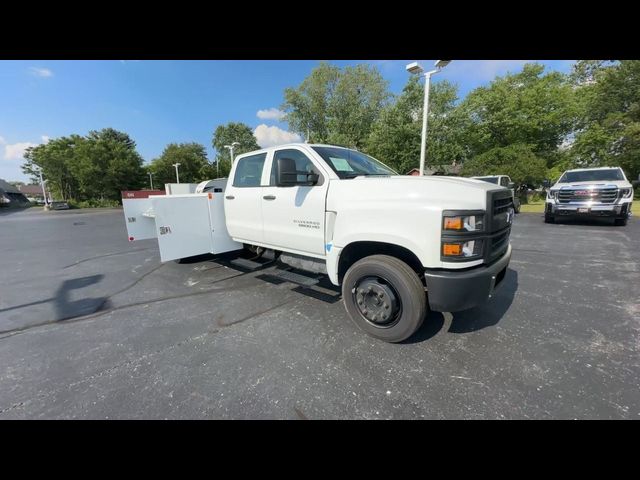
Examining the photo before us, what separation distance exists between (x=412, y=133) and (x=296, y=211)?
21.2 meters

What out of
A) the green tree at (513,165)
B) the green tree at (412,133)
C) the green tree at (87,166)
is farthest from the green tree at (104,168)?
the green tree at (513,165)

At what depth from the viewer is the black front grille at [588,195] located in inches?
339

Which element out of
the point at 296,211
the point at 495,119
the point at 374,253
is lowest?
the point at 374,253

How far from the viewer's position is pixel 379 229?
Answer: 105 inches

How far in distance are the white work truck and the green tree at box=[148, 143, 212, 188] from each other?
171ft

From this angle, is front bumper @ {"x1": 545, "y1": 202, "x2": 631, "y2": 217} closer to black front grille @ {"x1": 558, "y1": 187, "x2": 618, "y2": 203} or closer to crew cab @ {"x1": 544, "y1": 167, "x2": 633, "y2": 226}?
crew cab @ {"x1": 544, "y1": 167, "x2": 633, "y2": 226}

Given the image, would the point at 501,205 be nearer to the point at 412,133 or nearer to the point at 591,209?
the point at 591,209

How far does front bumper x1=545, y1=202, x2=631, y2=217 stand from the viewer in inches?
340

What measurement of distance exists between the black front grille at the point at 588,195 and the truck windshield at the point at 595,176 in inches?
35.4

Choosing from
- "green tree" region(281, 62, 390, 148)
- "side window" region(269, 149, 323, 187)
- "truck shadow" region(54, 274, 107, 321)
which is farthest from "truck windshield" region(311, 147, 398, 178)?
"green tree" region(281, 62, 390, 148)

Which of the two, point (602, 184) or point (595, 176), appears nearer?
point (602, 184)

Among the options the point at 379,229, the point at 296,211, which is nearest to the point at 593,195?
the point at 379,229
